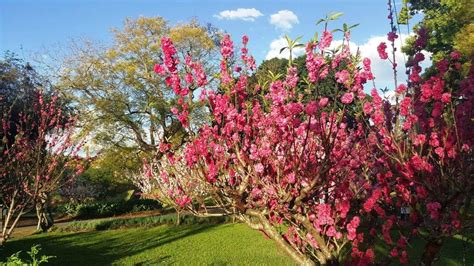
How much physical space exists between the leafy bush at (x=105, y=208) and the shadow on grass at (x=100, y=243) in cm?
633

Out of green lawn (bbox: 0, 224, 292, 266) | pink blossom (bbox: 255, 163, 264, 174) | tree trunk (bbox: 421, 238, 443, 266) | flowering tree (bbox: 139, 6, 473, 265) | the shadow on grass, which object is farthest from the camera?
the shadow on grass

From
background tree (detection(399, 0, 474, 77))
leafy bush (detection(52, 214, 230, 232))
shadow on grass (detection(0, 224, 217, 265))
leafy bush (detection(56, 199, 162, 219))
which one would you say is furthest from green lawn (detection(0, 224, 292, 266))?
background tree (detection(399, 0, 474, 77))

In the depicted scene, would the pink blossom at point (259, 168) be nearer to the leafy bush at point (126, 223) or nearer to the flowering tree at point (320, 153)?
the flowering tree at point (320, 153)

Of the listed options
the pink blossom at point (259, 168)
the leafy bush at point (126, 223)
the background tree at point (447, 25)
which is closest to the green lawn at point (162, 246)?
the leafy bush at point (126, 223)

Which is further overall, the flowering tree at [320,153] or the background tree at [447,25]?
the background tree at [447,25]

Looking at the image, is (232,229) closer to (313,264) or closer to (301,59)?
(313,264)

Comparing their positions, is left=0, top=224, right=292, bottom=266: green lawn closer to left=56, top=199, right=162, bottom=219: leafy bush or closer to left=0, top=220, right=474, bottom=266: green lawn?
left=0, top=220, right=474, bottom=266: green lawn

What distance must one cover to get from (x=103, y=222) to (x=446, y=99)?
17.3 metres

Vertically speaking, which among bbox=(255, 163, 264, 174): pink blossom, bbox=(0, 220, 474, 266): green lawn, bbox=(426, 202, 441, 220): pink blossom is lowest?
bbox=(0, 220, 474, 266): green lawn

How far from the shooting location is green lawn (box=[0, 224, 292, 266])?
10.7 metres

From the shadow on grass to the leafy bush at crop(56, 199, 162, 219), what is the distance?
6.33 meters

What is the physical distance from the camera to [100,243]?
14484 mm

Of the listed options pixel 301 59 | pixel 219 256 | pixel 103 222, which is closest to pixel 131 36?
pixel 103 222

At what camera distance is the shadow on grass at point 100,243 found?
38.7ft
